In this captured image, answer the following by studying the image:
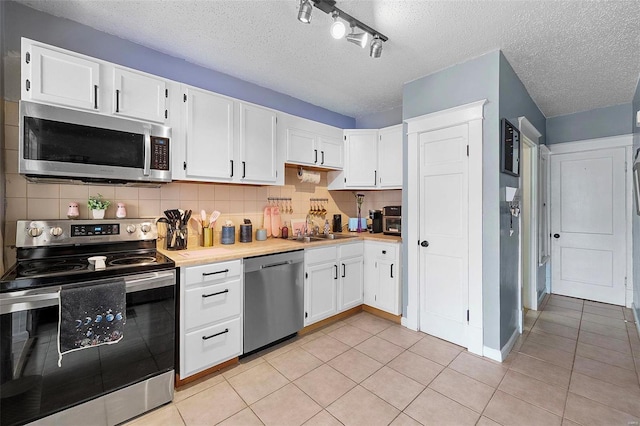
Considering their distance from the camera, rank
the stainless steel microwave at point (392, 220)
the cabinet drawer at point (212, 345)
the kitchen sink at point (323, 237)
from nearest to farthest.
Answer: the cabinet drawer at point (212, 345) < the kitchen sink at point (323, 237) < the stainless steel microwave at point (392, 220)

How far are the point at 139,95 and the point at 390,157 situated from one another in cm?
260

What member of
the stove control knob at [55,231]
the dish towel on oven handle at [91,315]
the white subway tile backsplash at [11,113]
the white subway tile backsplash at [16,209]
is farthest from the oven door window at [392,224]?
the white subway tile backsplash at [11,113]

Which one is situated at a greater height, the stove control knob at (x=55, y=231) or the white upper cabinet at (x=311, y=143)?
the white upper cabinet at (x=311, y=143)

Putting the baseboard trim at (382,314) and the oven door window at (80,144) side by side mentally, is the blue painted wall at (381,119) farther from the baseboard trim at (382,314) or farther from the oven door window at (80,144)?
the oven door window at (80,144)

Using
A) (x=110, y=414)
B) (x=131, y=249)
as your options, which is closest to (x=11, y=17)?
(x=131, y=249)

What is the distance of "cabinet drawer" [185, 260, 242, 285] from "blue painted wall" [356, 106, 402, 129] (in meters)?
2.78

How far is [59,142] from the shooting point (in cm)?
172

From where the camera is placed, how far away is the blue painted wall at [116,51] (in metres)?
1.84

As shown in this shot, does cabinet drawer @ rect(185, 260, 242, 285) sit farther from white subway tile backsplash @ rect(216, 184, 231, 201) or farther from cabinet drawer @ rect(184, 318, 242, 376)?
white subway tile backsplash @ rect(216, 184, 231, 201)

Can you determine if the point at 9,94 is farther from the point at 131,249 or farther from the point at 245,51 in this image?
the point at 245,51

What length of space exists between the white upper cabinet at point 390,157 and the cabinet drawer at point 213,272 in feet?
6.78

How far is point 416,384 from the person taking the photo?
2033 millimetres

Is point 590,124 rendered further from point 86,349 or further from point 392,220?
point 86,349

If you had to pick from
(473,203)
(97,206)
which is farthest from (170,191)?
(473,203)
